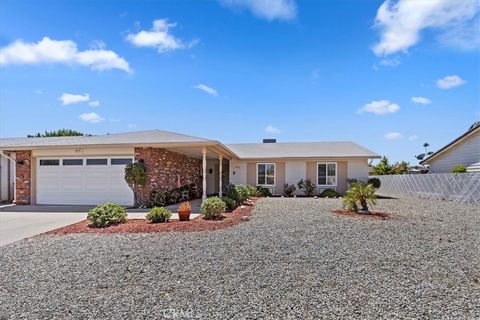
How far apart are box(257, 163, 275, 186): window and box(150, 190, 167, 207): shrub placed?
890 centimetres

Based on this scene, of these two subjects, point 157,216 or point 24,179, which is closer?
point 157,216

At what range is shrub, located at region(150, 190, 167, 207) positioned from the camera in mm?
13352

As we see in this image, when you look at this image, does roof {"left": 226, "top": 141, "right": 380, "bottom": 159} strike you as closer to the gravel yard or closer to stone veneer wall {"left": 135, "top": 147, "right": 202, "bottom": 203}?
stone veneer wall {"left": 135, "top": 147, "right": 202, "bottom": 203}

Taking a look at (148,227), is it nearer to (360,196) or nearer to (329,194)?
(360,196)

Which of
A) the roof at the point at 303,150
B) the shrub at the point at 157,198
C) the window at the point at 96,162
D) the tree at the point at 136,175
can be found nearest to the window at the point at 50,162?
the window at the point at 96,162

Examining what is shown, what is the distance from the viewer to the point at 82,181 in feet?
45.3

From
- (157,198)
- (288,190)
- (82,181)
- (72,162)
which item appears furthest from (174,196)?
(288,190)

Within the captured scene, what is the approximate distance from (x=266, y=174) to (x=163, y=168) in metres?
8.78

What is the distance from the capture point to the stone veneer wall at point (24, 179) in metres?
14.2

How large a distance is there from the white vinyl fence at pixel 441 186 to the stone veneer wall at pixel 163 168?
48.2 ft

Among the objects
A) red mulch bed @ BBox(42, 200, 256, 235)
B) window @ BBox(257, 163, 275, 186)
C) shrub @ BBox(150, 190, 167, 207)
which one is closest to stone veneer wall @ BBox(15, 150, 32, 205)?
shrub @ BBox(150, 190, 167, 207)

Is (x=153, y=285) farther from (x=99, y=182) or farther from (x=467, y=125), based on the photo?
(x=467, y=125)

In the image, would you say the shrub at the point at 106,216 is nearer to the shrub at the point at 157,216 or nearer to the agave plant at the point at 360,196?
the shrub at the point at 157,216

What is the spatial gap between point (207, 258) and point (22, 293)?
104 inches
